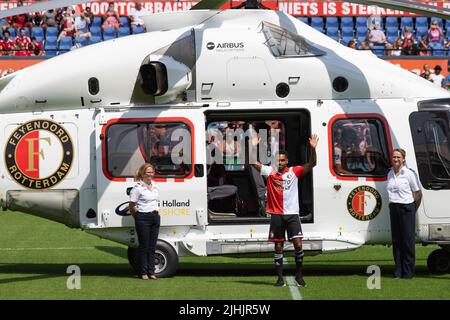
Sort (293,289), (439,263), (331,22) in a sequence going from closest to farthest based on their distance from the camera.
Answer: (293,289) → (439,263) → (331,22)

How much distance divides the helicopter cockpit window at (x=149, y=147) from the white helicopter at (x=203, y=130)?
0.02 meters

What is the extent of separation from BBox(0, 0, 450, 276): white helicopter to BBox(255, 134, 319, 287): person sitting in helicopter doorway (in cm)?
75

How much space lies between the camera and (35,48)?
30.3m

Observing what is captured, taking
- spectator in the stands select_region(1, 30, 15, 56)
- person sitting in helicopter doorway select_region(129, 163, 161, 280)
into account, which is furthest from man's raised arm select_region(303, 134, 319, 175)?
spectator in the stands select_region(1, 30, 15, 56)

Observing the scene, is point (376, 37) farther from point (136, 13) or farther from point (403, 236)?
point (403, 236)

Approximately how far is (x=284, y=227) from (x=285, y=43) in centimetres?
276

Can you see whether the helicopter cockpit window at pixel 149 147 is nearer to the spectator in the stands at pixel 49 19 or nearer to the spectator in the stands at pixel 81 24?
the spectator in the stands at pixel 81 24

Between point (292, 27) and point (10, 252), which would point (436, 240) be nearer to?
point (292, 27)

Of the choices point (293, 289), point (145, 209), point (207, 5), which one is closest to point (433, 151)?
point (293, 289)

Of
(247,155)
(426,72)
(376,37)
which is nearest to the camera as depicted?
(247,155)

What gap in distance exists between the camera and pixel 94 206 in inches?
589

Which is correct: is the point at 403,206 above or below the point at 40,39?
below

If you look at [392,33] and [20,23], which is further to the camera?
[392,33]

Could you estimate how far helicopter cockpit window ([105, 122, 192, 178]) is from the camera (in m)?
14.9
